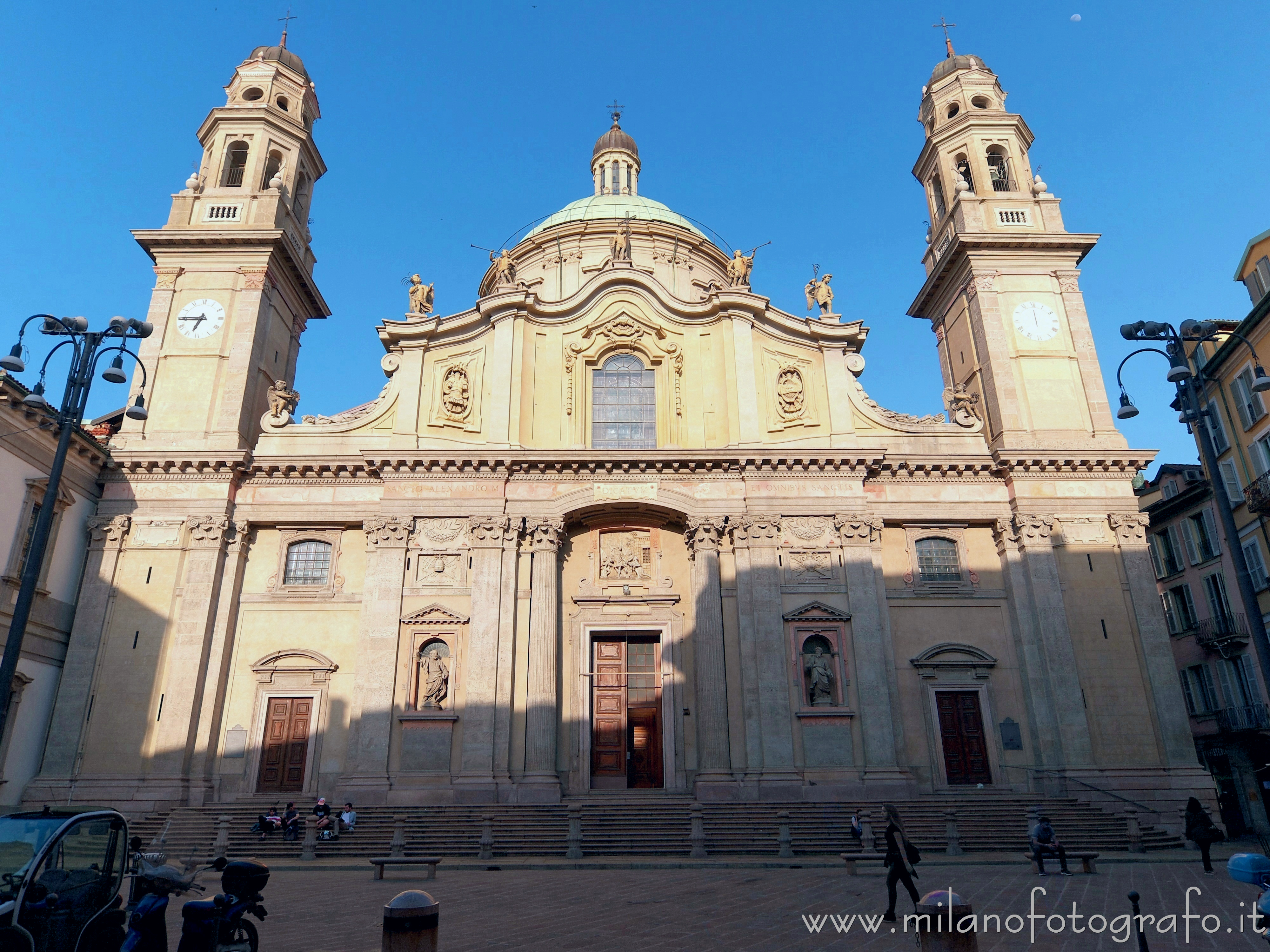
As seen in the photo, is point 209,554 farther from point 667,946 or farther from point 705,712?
point 667,946

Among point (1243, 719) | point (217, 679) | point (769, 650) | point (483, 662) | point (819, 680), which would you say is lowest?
point (1243, 719)

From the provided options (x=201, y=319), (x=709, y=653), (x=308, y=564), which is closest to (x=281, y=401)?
(x=201, y=319)

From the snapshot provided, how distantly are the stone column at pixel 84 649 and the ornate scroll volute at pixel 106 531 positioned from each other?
12mm

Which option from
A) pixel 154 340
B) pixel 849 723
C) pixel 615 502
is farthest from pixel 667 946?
pixel 154 340

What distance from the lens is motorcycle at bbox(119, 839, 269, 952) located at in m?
6.83

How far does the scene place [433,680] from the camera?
22.2 metres

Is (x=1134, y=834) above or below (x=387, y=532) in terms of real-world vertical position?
below

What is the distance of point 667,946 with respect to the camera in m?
8.89

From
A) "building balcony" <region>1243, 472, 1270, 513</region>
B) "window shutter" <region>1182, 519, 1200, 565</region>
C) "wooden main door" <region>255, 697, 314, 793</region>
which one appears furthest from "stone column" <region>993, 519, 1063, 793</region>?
"wooden main door" <region>255, 697, 314, 793</region>

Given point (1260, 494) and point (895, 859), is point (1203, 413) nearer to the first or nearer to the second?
point (895, 859)

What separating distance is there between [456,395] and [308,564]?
6.41 metres

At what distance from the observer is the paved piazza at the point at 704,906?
9.03m

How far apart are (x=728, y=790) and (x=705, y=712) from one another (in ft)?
6.49

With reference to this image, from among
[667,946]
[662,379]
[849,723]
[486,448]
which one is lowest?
[667,946]
